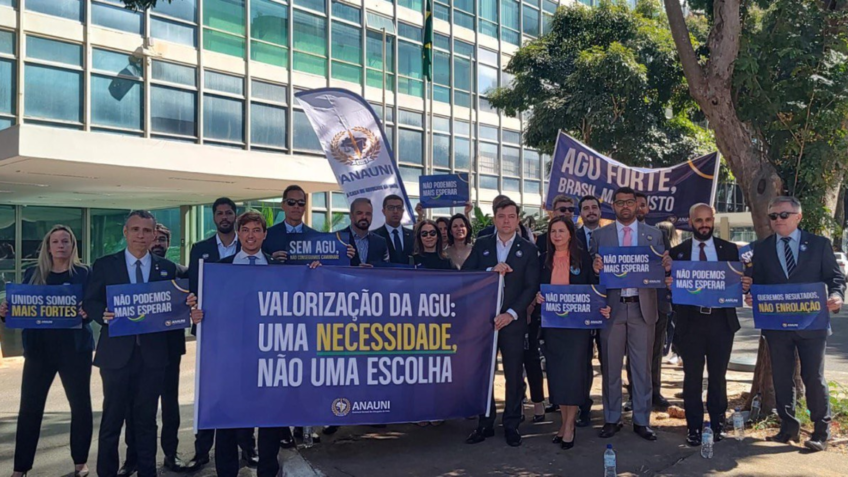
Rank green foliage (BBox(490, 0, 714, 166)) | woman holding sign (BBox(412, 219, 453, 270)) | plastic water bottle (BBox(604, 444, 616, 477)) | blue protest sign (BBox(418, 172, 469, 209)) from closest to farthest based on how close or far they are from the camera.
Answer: plastic water bottle (BBox(604, 444, 616, 477)) → woman holding sign (BBox(412, 219, 453, 270)) → blue protest sign (BBox(418, 172, 469, 209)) → green foliage (BBox(490, 0, 714, 166))

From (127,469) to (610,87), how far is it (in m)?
13.9

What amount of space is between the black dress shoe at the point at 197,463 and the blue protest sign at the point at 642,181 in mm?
4323

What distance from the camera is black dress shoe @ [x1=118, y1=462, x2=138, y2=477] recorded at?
5.73 metres

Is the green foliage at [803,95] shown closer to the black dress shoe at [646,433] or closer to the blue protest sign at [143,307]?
the black dress shoe at [646,433]

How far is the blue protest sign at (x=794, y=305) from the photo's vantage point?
18.9 feet

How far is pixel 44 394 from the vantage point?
5582 mm

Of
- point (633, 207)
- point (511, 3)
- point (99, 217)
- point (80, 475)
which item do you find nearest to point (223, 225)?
point (80, 475)

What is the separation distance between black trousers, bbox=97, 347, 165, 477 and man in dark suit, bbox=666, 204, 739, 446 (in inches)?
170

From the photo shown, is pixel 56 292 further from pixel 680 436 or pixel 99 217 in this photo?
pixel 99 217

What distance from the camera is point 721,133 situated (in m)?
6.93

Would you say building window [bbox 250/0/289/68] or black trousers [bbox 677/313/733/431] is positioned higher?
building window [bbox 250/0/289/68]

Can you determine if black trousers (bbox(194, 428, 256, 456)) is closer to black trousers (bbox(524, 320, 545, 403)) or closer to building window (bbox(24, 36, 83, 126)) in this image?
black trousers (bbox(524, 320, 545, 403))

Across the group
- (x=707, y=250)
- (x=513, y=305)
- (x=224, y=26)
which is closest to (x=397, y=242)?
(x=513, y=305)

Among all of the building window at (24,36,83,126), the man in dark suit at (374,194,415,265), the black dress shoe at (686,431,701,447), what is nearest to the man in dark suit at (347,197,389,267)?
the man in dark suit at (374,194,415,265)
